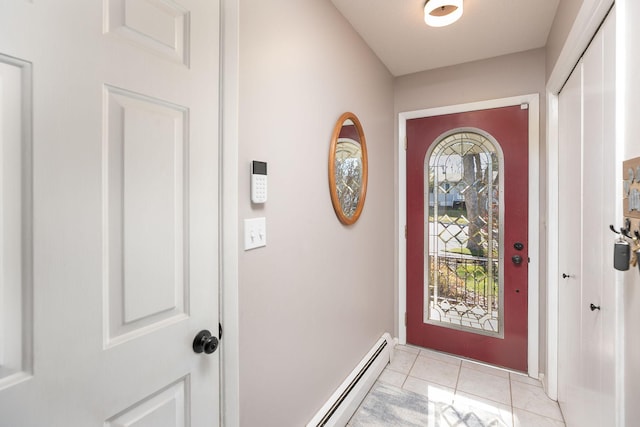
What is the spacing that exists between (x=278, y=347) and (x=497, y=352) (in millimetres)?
1934

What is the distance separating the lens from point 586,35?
129 centimetres

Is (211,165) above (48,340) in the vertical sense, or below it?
above

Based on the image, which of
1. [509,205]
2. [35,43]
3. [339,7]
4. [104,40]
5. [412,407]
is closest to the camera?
[35,43]

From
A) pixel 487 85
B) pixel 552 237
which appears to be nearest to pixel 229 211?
pixel 552 237

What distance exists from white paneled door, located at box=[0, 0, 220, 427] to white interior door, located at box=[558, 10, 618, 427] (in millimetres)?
1401

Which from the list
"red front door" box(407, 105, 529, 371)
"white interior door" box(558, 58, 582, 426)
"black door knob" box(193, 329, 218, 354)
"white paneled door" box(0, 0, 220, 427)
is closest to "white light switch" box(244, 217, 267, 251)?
"white paneled door" box(0, 0, 220, 427)

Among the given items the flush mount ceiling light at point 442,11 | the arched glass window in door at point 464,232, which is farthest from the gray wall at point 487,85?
the flush mount ceiling light at point 442,11

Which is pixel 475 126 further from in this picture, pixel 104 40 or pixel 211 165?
pixel 104 40

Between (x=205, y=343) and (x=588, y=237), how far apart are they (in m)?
1.65

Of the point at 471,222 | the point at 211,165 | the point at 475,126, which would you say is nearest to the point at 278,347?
the point at 211,165

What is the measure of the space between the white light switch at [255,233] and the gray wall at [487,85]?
196 centimetres

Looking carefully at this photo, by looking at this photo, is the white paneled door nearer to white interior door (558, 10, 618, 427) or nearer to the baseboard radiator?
the baseboard radiator

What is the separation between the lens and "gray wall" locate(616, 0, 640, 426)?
880 millimetres

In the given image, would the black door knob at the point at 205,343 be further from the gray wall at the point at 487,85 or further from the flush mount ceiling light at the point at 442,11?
the gray wall at the point at 487,85
